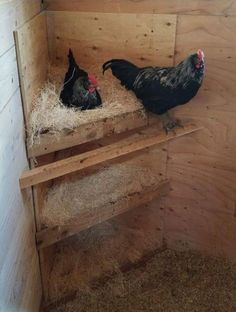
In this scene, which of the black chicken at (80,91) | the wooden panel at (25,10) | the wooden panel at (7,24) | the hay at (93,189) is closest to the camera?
the wooden panel at (7,24)

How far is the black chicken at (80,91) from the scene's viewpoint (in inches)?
62.2

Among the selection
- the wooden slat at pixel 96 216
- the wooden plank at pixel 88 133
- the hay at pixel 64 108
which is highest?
the hay at pixel 64 108

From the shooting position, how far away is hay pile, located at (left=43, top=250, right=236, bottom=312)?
178cm

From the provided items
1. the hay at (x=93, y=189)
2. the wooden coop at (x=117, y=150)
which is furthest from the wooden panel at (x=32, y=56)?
the hay at (x=93, y=189)

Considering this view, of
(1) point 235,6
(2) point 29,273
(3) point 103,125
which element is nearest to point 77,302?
(2) point 29,273

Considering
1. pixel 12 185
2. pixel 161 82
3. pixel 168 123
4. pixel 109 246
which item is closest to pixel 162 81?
pixel 161 82

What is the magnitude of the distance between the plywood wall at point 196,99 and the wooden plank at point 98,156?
0.13 meters

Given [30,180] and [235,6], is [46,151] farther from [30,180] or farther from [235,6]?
[235,6]

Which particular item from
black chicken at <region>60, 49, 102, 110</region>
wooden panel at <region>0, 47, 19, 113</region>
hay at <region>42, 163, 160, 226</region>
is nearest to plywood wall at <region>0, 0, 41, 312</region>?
wooden panel at <region>0, 47, 19, 113</region>

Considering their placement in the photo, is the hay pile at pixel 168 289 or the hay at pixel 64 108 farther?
the hay pile at pixel 168 289

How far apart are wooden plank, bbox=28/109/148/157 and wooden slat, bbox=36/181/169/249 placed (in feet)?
1.13

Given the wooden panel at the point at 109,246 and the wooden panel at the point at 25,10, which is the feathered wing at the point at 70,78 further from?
the wooden panel at the point at 109,246

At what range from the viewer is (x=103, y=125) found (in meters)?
1.57

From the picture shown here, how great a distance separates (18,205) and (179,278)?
0.97m
